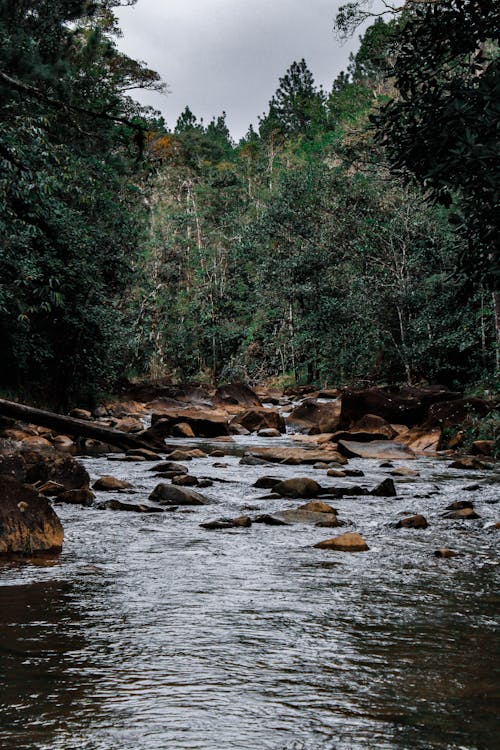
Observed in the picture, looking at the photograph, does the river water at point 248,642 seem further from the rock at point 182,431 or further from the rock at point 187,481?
the rock at point 182,431

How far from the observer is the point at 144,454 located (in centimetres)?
1122

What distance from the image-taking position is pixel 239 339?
119 ft

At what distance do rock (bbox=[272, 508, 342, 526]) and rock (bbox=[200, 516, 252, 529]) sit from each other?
30cm

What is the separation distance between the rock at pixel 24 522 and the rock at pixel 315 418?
37.0 feet

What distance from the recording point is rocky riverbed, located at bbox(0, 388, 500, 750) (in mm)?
2246

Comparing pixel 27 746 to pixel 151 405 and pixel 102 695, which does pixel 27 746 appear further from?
pixel 151 405

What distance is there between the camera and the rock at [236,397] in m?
22.5

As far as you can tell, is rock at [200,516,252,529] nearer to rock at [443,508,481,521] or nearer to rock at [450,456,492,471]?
rock at [443,508,481,521]

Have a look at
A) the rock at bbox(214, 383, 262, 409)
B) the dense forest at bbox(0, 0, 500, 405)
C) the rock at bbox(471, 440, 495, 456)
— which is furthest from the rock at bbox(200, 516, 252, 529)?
the rock at bbox(214, 383, 262, 409)

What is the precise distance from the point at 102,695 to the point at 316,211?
27957mm

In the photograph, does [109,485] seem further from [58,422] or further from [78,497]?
[58,422]

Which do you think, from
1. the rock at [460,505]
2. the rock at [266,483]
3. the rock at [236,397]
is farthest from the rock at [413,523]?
the rock at [236,397]

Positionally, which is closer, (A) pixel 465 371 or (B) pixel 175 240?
(A) pixel 465 371

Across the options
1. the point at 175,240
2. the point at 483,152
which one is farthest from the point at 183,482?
the point at 175,240
